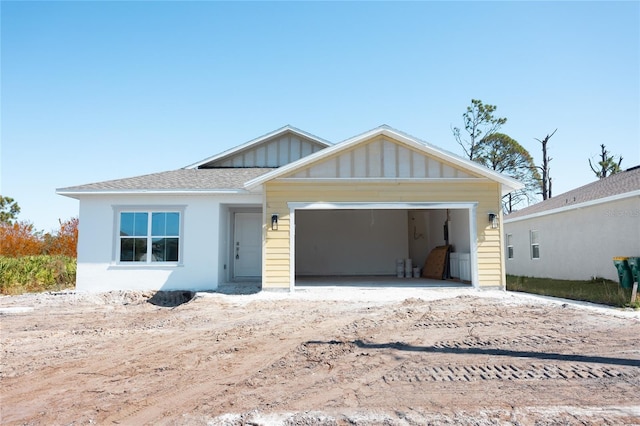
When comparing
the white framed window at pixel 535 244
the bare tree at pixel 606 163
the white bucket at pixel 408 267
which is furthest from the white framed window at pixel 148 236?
the bare tree at pixel 606 163

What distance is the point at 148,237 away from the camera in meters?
11.1

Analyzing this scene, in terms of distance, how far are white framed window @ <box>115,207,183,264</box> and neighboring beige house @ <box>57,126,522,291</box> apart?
0.03 metres

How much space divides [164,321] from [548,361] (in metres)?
6.06

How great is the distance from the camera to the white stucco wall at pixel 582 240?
11.7 m

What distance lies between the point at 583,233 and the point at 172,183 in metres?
13.7

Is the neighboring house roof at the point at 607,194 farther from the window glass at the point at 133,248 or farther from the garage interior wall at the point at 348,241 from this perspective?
the window glass at the point at 133,248

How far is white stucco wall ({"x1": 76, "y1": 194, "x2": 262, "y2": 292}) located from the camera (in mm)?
10914

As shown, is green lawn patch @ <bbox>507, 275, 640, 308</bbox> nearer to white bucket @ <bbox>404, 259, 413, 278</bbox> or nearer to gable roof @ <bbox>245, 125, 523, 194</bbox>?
gable roof @ <bbox>245, 125, 523, 194</bbox>

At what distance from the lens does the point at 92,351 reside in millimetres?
5211

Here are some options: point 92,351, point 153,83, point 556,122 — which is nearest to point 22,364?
point 92,351

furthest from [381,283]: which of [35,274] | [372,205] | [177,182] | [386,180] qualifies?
[35,274]

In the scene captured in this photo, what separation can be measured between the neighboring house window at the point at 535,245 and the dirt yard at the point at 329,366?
32.1 ft

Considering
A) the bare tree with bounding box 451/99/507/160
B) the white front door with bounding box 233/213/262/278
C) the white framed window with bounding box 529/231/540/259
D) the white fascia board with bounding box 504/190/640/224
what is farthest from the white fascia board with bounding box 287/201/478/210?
the bare tree with bounding box 451/99/507/160

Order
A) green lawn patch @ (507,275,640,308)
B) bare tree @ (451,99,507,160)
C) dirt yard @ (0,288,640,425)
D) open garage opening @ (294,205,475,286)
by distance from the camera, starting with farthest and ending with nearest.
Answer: bare tree @ (451,99,507,160) → open garage opening @ (294,205,475,286) → green lawn patch @ (507,275,640,308) → dirt yard @ (0,288,640,425)
